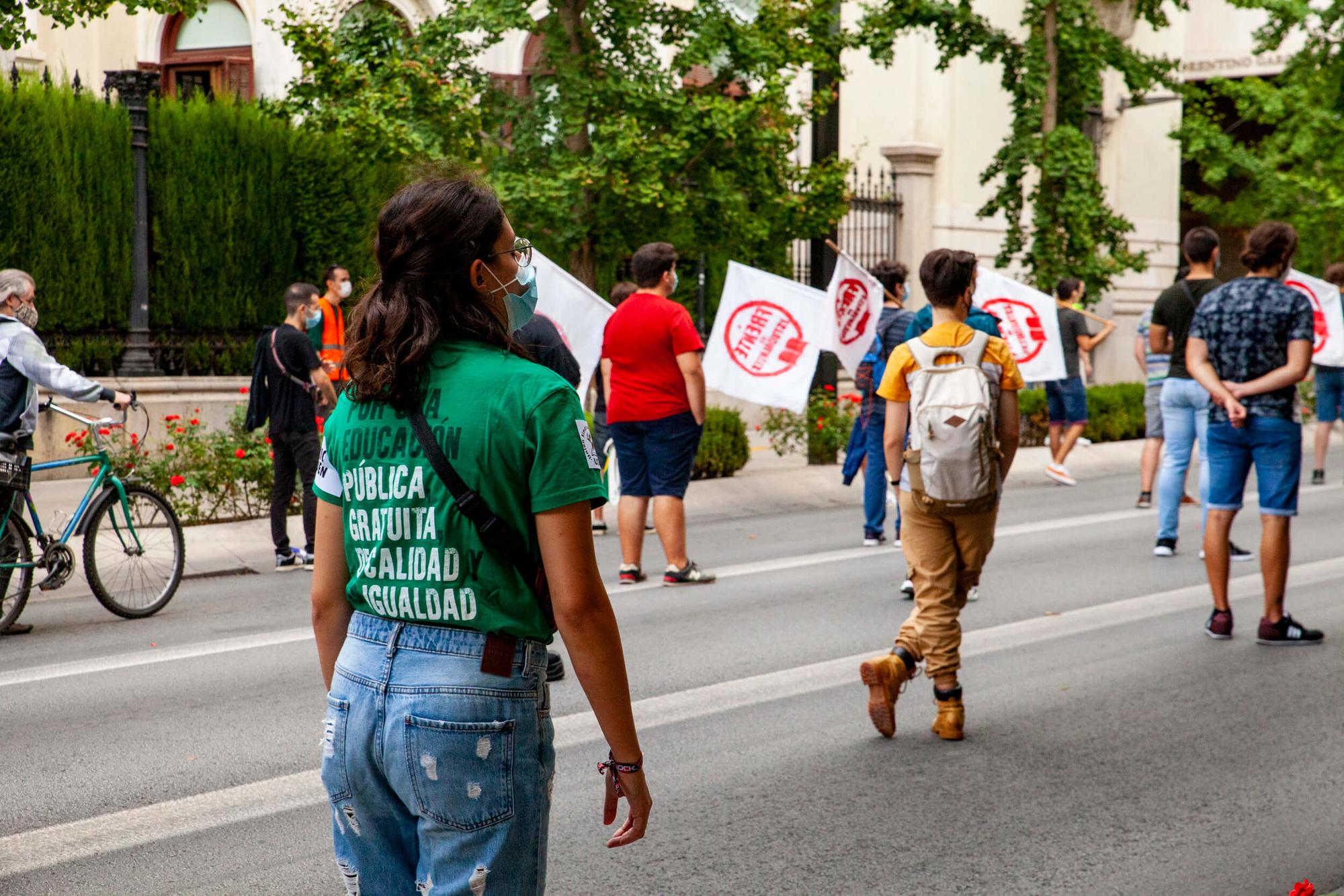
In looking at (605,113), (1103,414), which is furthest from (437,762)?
(1103,414)

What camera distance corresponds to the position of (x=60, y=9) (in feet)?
32.5

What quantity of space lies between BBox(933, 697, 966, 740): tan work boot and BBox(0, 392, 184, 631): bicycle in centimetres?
474

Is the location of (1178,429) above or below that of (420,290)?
below

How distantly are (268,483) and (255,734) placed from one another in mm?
6021

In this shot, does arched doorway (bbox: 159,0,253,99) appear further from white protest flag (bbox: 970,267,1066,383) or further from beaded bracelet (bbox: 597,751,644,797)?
beaded bracelet (bbox: 597,751,644,797)

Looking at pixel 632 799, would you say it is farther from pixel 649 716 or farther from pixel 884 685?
pixel 649 716

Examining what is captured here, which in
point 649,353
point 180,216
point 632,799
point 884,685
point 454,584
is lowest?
point 884,685

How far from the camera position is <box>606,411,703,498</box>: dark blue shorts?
891 centimetres

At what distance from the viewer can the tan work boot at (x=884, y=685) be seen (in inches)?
223

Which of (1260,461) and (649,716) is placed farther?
(1260,461)

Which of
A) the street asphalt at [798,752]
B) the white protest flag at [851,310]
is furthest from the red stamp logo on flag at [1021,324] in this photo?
the street asphalt at [798,752]

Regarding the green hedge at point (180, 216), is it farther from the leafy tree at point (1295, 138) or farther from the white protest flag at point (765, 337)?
the leafy tree at point (1295, 138)

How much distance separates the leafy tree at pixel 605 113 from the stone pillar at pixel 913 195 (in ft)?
30.9

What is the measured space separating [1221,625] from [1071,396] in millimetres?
8029
